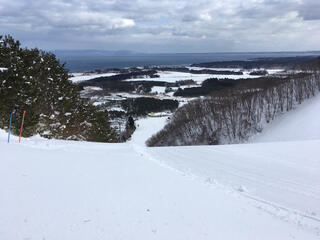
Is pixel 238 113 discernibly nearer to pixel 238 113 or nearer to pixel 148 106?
pixel 238 113

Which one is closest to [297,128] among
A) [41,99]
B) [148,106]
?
[41,99]

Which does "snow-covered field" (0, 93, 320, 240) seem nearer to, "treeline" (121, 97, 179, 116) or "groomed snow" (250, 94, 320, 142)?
"groomed snow" (250, 94, 320, 142)

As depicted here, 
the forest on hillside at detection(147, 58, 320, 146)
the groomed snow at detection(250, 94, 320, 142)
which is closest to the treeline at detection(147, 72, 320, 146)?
the forest on hillside at detection(147, 58, 320, 146)

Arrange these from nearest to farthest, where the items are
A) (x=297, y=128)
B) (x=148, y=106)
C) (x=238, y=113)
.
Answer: (x=297, y=128), (x=238, y=113), (x=148, y=106)

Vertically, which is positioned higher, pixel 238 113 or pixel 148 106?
pixel 238 113

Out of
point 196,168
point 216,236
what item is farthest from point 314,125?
point 216,236

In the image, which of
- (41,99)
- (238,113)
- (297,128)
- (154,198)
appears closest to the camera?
(154,198)

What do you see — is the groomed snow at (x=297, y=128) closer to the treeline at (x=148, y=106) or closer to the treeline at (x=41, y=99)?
the treeline at (x=41, y=99)

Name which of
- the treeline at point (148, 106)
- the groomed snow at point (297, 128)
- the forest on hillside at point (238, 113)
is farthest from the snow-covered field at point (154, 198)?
the treeline at point (148, 106)
